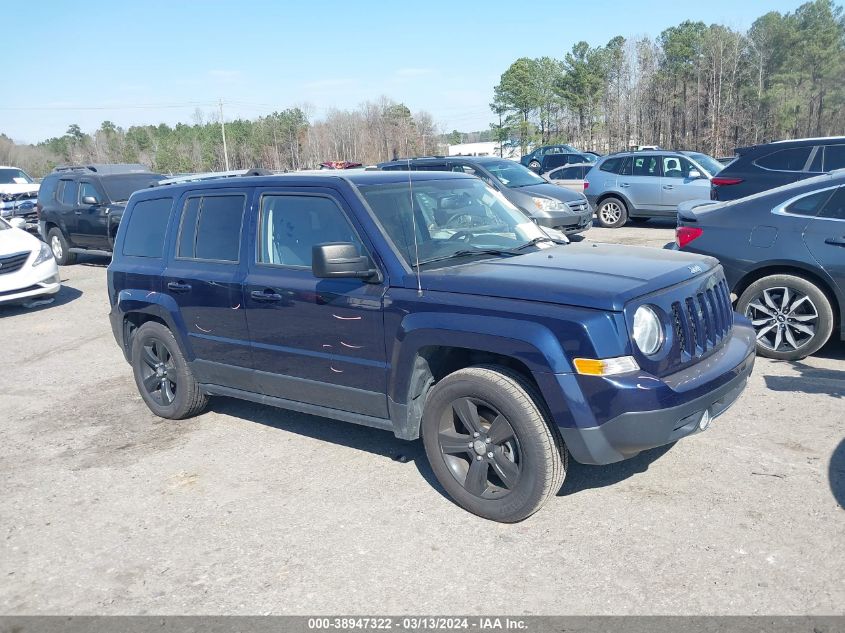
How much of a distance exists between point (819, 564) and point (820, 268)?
134 inches

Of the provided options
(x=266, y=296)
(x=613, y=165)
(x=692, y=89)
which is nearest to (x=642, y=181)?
(x=613, y=165)

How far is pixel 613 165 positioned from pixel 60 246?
41.8ft

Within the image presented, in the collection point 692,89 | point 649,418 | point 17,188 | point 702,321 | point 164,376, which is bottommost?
point 164,376

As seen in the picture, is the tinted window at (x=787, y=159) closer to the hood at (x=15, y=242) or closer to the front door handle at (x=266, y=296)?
the front door handle at (x=266, y=296)

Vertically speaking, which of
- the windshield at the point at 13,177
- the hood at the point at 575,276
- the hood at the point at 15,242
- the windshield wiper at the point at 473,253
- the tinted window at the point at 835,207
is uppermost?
the windshield at the point at 13,177

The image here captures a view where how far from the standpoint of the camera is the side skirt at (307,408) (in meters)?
4.48

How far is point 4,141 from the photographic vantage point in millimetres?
90438

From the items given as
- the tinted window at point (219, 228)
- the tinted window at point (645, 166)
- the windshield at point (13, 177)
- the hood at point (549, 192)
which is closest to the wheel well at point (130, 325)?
the tinted window at point (219, 228)

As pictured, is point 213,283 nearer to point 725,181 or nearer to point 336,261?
point 336,261

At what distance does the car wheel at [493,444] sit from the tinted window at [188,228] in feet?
8.23

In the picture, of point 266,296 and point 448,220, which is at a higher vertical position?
point 448,220

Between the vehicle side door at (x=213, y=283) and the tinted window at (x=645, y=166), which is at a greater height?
the tinted window at (x=645, y=166)

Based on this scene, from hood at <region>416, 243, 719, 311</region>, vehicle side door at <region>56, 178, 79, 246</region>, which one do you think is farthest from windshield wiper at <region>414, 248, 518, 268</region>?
vehicle side door at <region>56, 178, 79, 246</region>

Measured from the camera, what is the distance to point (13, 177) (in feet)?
77.5
